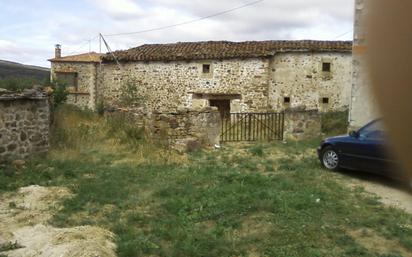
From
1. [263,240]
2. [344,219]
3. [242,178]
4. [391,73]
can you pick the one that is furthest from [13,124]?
[391,73]

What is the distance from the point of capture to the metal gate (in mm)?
14984

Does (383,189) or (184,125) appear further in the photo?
(184,125)

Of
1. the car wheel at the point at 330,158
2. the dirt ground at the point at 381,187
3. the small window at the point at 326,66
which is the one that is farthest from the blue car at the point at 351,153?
the small window at the point at 326,66

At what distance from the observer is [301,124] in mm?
14234

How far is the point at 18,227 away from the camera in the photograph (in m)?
5.86

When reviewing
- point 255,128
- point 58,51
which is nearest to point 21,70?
point 58,51

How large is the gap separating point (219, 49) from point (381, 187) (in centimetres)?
1448

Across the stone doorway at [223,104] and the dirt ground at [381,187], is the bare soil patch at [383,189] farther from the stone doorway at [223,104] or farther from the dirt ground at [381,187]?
the stone doorway at [223,104]

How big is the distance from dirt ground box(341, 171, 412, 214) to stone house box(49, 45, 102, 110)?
1878 cm

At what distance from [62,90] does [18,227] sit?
12136mm

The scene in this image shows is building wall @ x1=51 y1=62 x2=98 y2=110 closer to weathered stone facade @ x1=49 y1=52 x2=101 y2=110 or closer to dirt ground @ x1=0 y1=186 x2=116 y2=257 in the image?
weathered stone facade @ x1=49 y1=52 x2=101 y2=110

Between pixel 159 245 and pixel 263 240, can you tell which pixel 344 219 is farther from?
pixel 159 245

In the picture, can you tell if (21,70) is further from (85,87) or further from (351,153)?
(351,153)

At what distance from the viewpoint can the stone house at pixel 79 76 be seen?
996 inches
